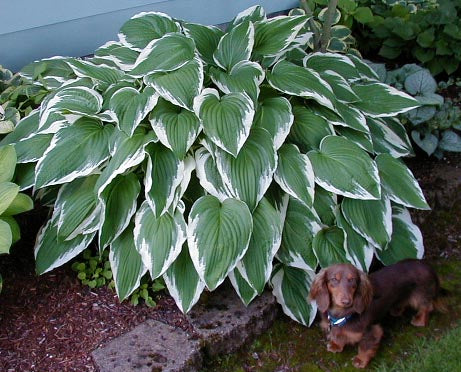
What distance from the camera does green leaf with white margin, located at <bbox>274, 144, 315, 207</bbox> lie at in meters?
3.12

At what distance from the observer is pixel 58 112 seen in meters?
3.32

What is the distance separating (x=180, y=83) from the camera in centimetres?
317

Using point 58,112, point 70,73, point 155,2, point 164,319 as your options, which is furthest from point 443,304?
point 155,2

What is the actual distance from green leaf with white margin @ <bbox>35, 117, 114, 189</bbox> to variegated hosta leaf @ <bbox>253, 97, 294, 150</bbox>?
0.74 metres

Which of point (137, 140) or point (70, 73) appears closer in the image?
point (137, 140)

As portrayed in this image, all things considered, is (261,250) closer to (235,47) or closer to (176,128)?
(176,128)

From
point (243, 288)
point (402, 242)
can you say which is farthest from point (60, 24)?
point (402, 242)

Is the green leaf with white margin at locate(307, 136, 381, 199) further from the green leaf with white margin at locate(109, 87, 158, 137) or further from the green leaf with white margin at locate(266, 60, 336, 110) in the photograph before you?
the green leaf with white margin at locate(109, 87, 158, 137)

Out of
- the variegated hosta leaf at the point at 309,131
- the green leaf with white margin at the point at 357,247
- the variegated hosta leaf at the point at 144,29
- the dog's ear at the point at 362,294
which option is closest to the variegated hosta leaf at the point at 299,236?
the green leaf with white margin at the point at 357,247

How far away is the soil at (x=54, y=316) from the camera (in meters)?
3.02

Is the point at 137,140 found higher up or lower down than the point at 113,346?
higher up

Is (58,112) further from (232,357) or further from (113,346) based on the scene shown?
(232,357)

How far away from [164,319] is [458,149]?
2.23 m

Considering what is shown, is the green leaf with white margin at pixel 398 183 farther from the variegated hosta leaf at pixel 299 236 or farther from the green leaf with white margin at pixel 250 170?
the green leaf with white margin at pixel 250 170
